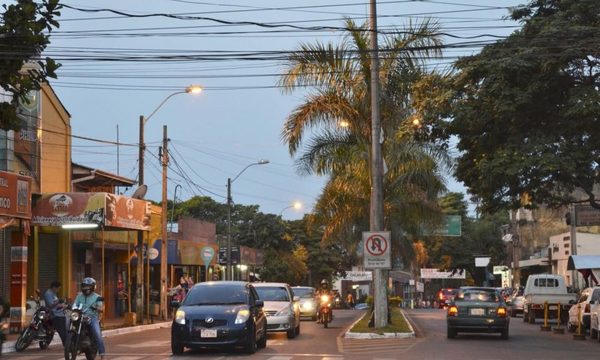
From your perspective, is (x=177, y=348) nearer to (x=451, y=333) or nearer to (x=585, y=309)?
(x=451, y=333)

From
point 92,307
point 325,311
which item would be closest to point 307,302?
point 325,311

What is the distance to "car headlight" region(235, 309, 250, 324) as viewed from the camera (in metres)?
17.1

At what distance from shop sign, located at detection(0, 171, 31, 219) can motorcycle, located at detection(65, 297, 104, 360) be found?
28.1 ft

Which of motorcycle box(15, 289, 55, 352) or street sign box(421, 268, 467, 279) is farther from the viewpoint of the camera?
street sign box(421, 268, 467, 279)

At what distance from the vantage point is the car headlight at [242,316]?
17.1m

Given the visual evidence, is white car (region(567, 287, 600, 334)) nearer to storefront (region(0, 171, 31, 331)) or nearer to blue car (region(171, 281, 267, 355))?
blue car (region(171, 281, 267, 355))

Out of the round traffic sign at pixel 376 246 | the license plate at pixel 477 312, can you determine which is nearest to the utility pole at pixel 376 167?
the round traffic sign at pixel 376 246

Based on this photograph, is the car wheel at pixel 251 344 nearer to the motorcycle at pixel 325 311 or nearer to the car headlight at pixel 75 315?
the car headlight at pixel 75 315

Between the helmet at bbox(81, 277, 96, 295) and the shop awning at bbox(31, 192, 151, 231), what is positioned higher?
the shop awning at bbox(31, 192, 151, 231)

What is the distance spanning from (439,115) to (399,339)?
21.0 feet

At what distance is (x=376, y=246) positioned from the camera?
81.2 ft

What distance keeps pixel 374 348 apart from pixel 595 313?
24.4 ft

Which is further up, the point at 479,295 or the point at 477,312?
the point at 479,295

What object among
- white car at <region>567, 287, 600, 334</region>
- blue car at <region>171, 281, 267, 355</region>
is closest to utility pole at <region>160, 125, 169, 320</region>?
blue car at <region>171, 281, 267, 355</region>
